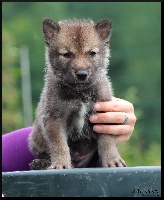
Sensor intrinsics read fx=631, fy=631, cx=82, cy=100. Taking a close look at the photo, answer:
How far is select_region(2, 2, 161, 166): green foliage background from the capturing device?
395 inches

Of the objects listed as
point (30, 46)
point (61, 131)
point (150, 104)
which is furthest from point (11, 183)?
point (30, 46)

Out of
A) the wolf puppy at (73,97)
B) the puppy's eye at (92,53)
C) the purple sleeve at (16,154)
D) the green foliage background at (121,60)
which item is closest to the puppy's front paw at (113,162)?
the wolf puppy at (73,97)

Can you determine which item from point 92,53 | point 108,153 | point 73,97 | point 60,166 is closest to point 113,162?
point 108,153

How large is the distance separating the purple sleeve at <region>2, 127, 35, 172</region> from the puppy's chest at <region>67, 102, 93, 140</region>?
657mm

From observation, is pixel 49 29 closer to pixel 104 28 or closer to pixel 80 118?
pixel 104 28

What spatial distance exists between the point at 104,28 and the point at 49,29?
432 millimetres

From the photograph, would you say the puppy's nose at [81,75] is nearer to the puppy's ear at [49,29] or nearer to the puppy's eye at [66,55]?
the puppy's eye at [66,55]

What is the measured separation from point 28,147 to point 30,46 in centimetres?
1080

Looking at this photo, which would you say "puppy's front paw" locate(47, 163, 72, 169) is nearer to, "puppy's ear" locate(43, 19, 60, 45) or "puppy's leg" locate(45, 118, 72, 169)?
"puppy's leg" locate(45, 118, 72, 169)

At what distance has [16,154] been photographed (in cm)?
531

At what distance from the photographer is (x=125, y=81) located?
15.0m

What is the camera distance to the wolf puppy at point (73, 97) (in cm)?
455

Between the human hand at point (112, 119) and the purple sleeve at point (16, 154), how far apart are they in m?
0.86

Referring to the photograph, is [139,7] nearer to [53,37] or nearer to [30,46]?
[30,46]
